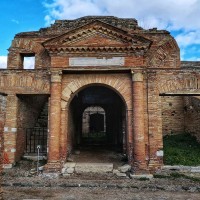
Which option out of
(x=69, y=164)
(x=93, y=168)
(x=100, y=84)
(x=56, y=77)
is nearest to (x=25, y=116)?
(x=56, y=77)

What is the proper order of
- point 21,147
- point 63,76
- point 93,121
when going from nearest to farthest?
1. point 63,76
2. point 21,147
3. point 93,121

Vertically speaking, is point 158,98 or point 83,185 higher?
point 158,98

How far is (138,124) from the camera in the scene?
11648 millimetres

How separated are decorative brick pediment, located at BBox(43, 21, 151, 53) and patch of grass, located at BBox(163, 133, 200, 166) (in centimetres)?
535

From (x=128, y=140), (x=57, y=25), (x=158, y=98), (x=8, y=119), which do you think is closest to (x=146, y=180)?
(x=128, y=140)

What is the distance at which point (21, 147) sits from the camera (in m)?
13.2

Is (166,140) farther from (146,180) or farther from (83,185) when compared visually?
(83,185)

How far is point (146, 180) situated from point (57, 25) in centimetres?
1010

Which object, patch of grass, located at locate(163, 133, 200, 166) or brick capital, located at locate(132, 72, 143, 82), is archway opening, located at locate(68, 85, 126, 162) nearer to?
patch of grass, located at locate(163, 133, 200, 166)

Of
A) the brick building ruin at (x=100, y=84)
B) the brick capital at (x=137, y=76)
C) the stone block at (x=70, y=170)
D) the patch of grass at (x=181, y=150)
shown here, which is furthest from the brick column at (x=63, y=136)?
the patch of grass at (x=181, y=150)

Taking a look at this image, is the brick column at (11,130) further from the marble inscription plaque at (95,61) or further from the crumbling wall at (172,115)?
the crumbling wall at (172,115)

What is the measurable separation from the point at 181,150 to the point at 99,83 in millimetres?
6195

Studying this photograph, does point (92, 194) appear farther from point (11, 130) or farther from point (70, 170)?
point (11, 130)

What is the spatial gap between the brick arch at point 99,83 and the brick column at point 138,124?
402mm
